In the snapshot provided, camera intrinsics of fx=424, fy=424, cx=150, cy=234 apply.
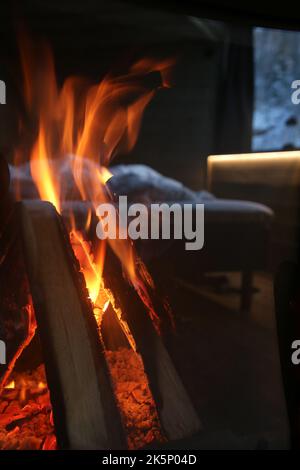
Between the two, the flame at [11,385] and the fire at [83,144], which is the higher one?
the fire at [83,144]

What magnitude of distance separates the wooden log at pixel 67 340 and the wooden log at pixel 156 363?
92mm

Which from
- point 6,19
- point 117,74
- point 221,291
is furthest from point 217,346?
point 6,19

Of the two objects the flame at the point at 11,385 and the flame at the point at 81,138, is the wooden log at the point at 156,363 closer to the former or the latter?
the flame at the point at 81,138

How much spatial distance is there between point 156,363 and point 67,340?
195 mm

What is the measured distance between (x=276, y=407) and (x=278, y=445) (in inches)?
7.9

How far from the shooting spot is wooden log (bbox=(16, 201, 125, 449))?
2.38ft

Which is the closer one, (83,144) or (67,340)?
(67,340)

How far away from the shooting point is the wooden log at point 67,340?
725 mm

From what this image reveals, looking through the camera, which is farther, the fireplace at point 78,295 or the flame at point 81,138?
the flame at point 81,138

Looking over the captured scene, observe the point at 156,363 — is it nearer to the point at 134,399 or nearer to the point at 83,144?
the point at 134,399

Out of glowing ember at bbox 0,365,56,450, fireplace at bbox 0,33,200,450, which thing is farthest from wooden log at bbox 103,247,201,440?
glowing ember at bbox 0,365,56,450

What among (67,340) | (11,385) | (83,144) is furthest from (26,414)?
(83,144)

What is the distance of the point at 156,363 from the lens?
0.85m

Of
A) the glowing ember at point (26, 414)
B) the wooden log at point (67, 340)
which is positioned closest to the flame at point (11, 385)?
the glowing ember at point (26, 414)
